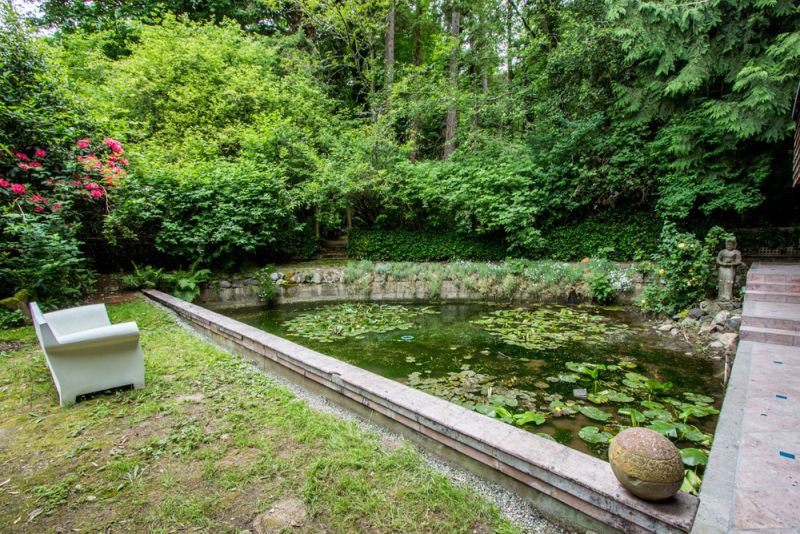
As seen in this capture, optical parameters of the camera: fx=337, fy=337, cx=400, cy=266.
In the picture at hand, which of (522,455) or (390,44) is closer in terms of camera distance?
(522,455)

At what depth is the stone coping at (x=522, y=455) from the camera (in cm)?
141

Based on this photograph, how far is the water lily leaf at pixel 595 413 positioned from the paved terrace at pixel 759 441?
29.6 inches

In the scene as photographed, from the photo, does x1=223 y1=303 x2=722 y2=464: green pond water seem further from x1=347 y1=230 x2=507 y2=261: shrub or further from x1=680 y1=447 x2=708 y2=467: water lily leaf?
x1=347 y1=230 x2=507 y2=261: shrub

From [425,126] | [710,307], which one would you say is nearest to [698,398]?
[710,307]

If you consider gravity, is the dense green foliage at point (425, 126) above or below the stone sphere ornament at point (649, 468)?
above

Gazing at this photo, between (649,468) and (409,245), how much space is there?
30.0 ft

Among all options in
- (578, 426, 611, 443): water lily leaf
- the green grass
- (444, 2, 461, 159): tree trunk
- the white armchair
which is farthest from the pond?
(444, 2, 461, 159): tree trunk

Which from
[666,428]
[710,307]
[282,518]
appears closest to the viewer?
[282,518]

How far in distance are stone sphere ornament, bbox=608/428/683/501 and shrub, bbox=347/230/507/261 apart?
28.8ft

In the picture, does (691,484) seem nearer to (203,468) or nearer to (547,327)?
(203,468)

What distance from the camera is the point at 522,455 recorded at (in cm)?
171

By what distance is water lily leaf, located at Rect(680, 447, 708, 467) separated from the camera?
84.7 inches

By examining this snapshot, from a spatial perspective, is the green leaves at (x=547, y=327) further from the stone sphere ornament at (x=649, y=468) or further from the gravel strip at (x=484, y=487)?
the stone sphere ornament at (x=649, y=468)

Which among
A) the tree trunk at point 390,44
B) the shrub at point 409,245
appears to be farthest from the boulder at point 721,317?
the tree trunk at point 390,44
